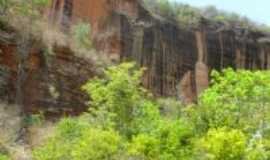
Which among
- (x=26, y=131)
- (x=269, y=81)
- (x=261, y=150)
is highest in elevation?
(x=269, y=81)

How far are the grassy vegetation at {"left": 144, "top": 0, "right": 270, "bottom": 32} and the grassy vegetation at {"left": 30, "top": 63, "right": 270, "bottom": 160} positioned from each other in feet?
67.9

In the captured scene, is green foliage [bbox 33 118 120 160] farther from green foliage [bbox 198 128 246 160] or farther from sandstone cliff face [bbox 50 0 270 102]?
sandstone cliff face [bbox 50 0 270 102]

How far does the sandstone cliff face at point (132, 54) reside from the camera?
80.7 feet

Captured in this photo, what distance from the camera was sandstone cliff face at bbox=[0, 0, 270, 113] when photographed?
24.6 m

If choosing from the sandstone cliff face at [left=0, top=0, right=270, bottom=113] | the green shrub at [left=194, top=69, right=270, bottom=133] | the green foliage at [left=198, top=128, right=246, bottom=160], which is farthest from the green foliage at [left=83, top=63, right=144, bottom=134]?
the sandstone cliff face at [left=0, top=0, right=270, bottom=113]

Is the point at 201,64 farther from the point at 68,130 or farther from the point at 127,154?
the point at 127,154

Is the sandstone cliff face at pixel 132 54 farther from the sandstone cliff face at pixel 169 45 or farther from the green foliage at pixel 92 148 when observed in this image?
the green foliage at pixel 92 148

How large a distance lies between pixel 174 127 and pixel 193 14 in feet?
77.8

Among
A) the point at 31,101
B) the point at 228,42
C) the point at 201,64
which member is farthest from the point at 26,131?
the point at 228,42

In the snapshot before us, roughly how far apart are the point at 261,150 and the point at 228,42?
26788mm

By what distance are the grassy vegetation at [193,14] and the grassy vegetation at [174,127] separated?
2068 centimetres

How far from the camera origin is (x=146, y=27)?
3328 cm

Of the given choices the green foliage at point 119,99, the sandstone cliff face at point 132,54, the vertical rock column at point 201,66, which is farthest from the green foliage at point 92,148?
the vertical rock column at point 201,66

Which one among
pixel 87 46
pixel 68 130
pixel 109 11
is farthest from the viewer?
pixel 109 11
